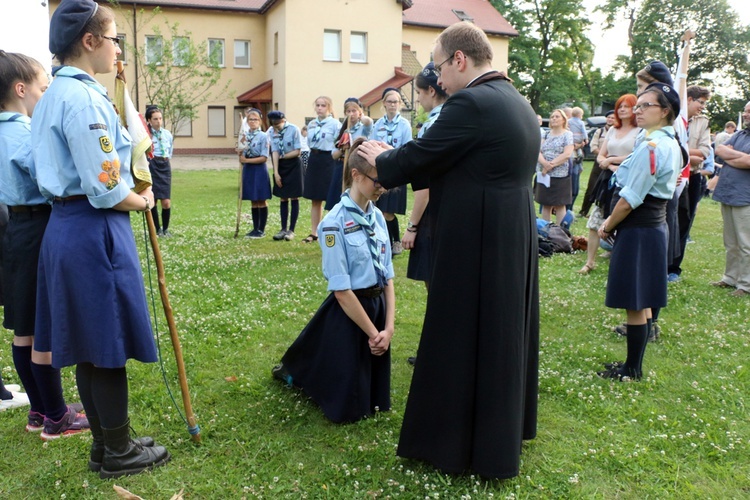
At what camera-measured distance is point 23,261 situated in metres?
3.58

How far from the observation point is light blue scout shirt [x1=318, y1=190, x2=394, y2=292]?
3.80 meters

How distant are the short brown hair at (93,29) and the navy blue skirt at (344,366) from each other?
2.00 m

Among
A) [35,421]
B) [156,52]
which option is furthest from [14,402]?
[156,52]

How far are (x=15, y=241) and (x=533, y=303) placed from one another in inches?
116

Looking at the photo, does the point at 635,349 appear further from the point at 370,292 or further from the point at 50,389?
the point at 50,389

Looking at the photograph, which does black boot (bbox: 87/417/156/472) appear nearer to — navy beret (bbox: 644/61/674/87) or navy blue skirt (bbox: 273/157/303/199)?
navy beret (bbox: 644/61/674/87)

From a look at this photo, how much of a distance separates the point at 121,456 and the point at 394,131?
6160 mm

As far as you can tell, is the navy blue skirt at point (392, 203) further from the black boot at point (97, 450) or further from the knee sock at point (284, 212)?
the black boot at point (97, 450)

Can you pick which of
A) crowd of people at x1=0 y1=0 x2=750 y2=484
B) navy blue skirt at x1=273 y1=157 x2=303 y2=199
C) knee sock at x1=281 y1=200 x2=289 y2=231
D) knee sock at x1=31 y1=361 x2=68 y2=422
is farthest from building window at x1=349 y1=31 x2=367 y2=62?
knee sock at x1=31 y1=361 x2=68 y2=422

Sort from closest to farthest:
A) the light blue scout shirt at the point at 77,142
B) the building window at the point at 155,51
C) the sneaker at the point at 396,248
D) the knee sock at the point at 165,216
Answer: the light blue scout shirt at the point at 77,142 → the sneaker at the point at 396,248 → the knee sock at the point at 165,216 → the building window at the point at 155,51

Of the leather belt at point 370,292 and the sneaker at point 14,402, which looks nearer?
the leather belt at point 370,292

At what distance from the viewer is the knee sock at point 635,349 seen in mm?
4770

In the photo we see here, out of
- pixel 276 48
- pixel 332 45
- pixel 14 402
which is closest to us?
pixel 14 402

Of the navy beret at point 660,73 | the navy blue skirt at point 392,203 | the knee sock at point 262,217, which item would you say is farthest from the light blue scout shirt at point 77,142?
the knee sock at point 262,217
